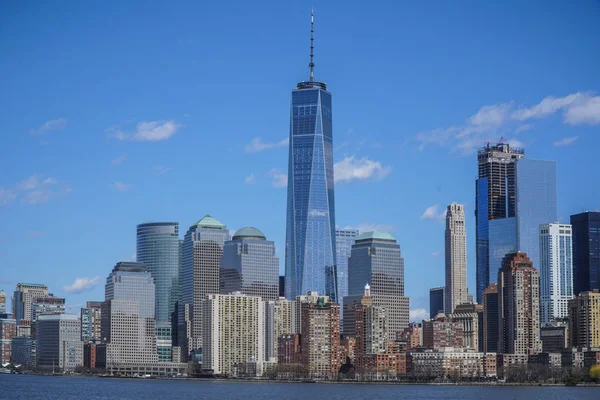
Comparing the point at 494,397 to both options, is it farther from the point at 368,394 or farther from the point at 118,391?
the point at 118,391

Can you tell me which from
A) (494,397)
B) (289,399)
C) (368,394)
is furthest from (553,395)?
(289,399)

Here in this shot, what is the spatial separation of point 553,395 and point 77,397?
218 ft

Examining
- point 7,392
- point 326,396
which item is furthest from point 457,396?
point 7,392

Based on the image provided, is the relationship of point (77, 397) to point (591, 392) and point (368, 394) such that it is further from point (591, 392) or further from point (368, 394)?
point (591, 392)

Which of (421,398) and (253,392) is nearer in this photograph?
(421,398)

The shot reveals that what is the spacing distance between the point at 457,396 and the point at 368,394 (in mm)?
12853

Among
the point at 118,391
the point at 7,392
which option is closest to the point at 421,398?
the point at 118,391

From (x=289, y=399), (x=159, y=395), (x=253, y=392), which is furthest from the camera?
(x=253, y=392)

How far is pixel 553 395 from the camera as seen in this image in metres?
187

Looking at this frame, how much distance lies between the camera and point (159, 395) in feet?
599

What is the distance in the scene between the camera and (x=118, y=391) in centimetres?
19712

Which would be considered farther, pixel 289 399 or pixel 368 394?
pixel 368 394

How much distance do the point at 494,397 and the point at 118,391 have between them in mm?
56067

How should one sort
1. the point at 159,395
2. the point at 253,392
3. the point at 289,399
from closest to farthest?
the point at 289,399 → the point at 159,395 → the point at 253,392
